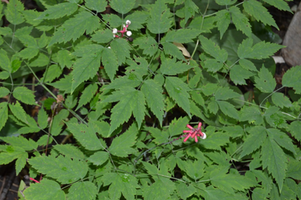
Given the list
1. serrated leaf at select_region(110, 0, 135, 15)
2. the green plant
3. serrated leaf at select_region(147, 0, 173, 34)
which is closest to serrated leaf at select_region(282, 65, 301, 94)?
the green plant

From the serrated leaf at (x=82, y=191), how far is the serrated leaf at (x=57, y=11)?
1197mm

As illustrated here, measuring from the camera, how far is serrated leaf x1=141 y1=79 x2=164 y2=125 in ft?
5.41

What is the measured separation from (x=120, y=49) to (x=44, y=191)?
1086 millimetres

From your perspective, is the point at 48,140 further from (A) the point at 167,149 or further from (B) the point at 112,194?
(A) the point at 167,149

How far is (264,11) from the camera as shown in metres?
2.01

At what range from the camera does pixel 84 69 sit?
5.65 ft

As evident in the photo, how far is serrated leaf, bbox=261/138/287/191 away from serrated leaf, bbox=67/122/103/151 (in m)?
1.21

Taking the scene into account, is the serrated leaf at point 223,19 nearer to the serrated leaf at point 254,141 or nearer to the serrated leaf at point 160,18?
the serrated leaf at point 160,18

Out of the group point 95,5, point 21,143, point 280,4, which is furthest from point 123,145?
point 280,4

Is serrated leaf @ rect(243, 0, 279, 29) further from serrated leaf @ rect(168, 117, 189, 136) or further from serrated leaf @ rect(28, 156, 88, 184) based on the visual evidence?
serrated leaf @ rect(28, 156, 88, 184)

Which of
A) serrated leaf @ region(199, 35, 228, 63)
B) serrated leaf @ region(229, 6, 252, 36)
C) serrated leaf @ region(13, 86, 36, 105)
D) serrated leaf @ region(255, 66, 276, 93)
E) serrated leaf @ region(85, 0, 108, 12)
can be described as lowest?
serrated leaf @ region(13, 86, 36, 105)

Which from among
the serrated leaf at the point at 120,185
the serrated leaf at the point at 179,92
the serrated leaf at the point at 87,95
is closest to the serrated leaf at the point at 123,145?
the serrated leaf at the point at 120,185

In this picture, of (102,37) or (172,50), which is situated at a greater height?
(102,37)

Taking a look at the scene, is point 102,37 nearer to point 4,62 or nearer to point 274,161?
point 4,62
